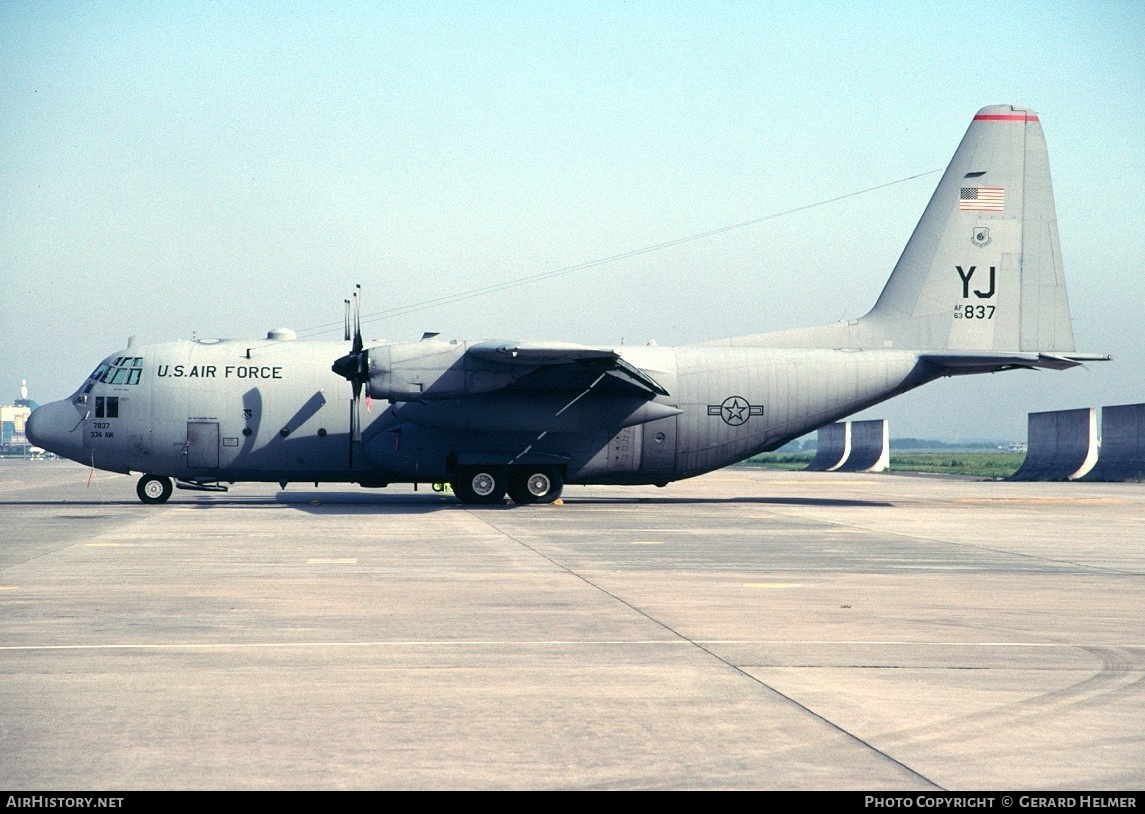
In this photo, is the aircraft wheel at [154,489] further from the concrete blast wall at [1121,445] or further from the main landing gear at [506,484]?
the concrete blast wall at [1121,445]

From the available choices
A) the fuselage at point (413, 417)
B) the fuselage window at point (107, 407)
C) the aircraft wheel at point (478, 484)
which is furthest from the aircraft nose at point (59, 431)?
the aircraft wheel at point (478, 484)

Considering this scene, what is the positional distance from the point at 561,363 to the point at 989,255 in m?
13.4

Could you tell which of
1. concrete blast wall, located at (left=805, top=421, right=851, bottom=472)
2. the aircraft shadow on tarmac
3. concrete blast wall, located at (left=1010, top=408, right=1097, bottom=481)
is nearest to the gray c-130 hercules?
the aircraft shadow on tarmac

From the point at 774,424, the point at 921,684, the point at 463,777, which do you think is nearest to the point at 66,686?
the point at 463,777

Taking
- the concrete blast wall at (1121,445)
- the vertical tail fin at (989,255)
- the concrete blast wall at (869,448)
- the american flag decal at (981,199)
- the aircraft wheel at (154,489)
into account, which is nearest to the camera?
the aircraft wheel at (154,489)

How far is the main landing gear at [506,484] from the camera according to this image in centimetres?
3112

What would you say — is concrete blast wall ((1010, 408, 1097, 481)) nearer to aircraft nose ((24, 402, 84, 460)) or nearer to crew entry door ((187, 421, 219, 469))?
crew entry door ((187, 421, 219, 469))

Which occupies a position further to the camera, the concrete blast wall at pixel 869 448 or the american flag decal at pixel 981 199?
the concrete blast wall at pixel 869 448

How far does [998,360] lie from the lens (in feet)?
105

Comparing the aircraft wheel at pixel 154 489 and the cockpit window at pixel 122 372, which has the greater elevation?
the cockpit window at pixel 122 372

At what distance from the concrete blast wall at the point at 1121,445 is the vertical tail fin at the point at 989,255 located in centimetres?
2454
